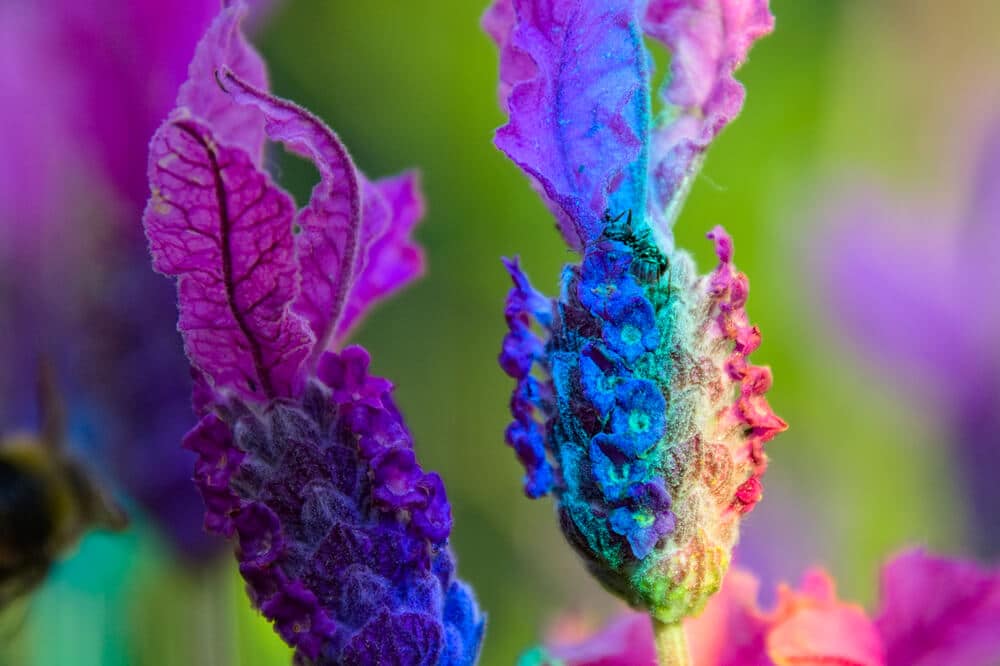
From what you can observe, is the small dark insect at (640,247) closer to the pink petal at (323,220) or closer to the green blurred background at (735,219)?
the pink petal at (323,220)

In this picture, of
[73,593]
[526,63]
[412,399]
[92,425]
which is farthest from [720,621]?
[412,399]

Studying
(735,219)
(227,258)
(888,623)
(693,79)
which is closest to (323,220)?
(227,258)

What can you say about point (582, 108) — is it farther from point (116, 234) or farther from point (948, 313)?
point (948, 313)

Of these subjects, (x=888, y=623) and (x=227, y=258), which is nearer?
(x=227, y=258)

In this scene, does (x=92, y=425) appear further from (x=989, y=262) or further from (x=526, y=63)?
(x=989, y=262)

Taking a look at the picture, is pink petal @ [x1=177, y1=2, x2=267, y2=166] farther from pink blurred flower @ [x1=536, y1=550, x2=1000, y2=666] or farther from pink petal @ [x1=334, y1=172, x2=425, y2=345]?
pink blurred flower @ [x1=536, y1=550, x2=1000, y2=666]

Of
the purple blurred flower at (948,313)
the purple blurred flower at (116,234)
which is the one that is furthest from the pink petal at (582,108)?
the purple blurred flower at (948,313)
